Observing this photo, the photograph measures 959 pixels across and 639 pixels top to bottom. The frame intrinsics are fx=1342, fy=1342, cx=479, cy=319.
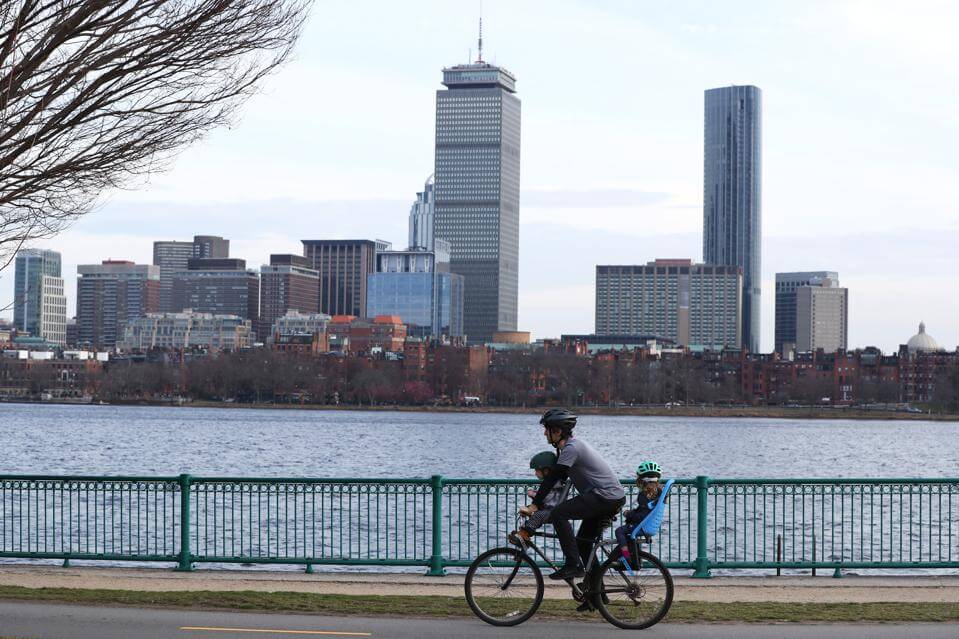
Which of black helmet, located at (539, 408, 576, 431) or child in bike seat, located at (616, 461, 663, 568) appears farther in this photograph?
child in bike seat, located at (616, 461, 663, 568)

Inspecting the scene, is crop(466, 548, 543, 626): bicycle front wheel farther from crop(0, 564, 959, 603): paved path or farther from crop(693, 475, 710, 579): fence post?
crop(693, 475, 710, 579): fence post

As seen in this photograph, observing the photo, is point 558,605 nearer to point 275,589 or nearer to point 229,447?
point 275,589

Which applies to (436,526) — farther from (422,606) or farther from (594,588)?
(594,588)

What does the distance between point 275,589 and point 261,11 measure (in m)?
7.77

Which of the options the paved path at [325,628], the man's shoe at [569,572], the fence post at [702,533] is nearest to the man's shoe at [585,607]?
the paved path at [325,628]

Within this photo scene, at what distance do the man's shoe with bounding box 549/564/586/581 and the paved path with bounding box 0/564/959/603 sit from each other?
2709 millimetres

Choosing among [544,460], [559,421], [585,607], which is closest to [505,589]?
[585,607]

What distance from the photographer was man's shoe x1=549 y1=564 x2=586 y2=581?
1487 centimetres

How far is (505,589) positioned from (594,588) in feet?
3.27

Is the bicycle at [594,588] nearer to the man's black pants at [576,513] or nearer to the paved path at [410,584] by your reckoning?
the man's black pants at [576,513]

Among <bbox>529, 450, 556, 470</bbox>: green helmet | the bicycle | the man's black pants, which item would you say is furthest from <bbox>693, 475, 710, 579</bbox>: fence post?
<bbox>529, 450, 556, 470</bbox>: green helmet

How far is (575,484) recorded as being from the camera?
14891mm

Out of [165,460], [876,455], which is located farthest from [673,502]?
[876,455]

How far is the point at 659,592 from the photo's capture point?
15.0 m
